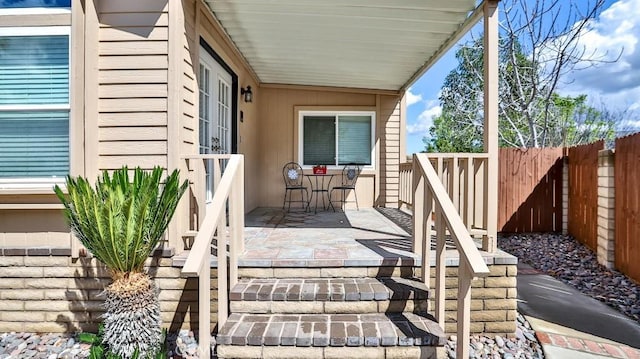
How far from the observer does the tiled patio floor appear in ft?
9.12

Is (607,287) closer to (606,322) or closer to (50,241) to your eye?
(606,322)

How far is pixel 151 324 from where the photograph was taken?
2250mm

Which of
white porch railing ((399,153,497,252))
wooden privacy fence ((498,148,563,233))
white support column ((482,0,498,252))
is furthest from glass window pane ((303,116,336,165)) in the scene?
white support column ((482,0,498,252))

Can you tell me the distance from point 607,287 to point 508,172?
2.81 m

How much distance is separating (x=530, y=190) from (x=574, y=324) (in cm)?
396

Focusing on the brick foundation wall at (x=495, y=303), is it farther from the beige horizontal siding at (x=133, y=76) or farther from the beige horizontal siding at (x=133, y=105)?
the beige horizontal siding at (x=133, y=76)

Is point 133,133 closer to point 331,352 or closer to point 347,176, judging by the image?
point 331,352

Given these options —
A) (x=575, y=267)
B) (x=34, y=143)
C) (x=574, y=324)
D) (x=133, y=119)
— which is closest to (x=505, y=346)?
(x=574, y=324)

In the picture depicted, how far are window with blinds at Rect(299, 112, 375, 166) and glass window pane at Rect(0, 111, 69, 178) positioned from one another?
4257 mm

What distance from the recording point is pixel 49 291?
282 centimetres

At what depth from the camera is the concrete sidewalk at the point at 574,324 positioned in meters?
2.50

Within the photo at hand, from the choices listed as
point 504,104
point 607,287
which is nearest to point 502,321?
point 607,287

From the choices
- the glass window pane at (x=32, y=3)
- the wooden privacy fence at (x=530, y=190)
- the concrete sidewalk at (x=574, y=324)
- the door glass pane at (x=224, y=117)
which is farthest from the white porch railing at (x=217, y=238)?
the wooden privacy fence at (x=530, y=190)

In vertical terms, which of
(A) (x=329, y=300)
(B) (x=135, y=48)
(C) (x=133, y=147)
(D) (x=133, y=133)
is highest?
(B) (x=135, y=48)
